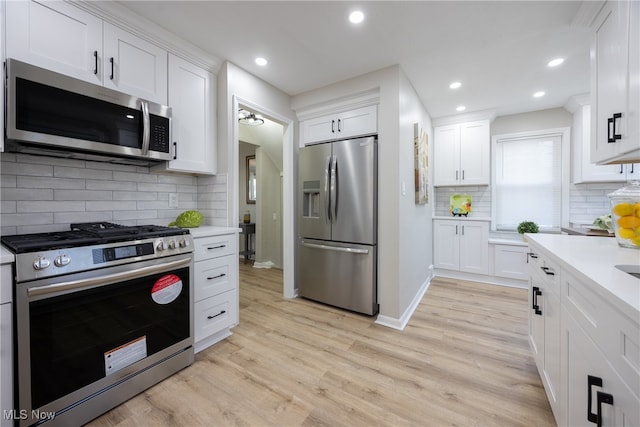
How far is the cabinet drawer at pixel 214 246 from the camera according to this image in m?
2.00

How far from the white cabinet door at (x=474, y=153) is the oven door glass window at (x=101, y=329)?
4023 millimetres

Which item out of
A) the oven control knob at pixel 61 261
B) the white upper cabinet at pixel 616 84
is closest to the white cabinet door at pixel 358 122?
the white upper cabinet at pixel 616 84

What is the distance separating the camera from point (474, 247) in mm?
3865

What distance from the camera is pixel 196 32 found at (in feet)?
6.68

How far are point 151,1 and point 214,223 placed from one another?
5.67 ft

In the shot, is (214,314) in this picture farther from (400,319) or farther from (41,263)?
(400,319)

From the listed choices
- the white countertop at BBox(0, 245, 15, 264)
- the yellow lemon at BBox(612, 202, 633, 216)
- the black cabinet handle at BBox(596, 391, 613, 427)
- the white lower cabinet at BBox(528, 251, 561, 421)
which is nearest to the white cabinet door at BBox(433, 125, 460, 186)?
the white lower cabinet at BBox(528, 251, 561, 421)

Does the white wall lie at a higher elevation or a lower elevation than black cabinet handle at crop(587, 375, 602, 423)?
higher

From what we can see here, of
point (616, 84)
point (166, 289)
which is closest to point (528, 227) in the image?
point (616, 84)

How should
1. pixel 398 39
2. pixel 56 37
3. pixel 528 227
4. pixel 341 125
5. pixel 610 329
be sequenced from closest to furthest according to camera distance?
1. pixel 610 329
2. pixel 56 37
3. pixel 398 39
4. pixel 341 125
5. pixel 528 227

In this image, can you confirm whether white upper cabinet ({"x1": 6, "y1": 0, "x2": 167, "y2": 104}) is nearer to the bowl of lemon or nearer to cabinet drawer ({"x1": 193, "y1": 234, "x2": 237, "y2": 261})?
cabinet drawer ({"x1": 193, "y1": 234, "x2": 237, "y2": 261})

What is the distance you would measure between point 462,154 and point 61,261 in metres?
4.59

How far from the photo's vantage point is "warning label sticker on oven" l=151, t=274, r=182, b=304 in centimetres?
163

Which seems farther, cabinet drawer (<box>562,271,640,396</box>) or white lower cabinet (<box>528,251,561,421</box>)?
white lower cabinet (<box>528,251,561,421</box>)
